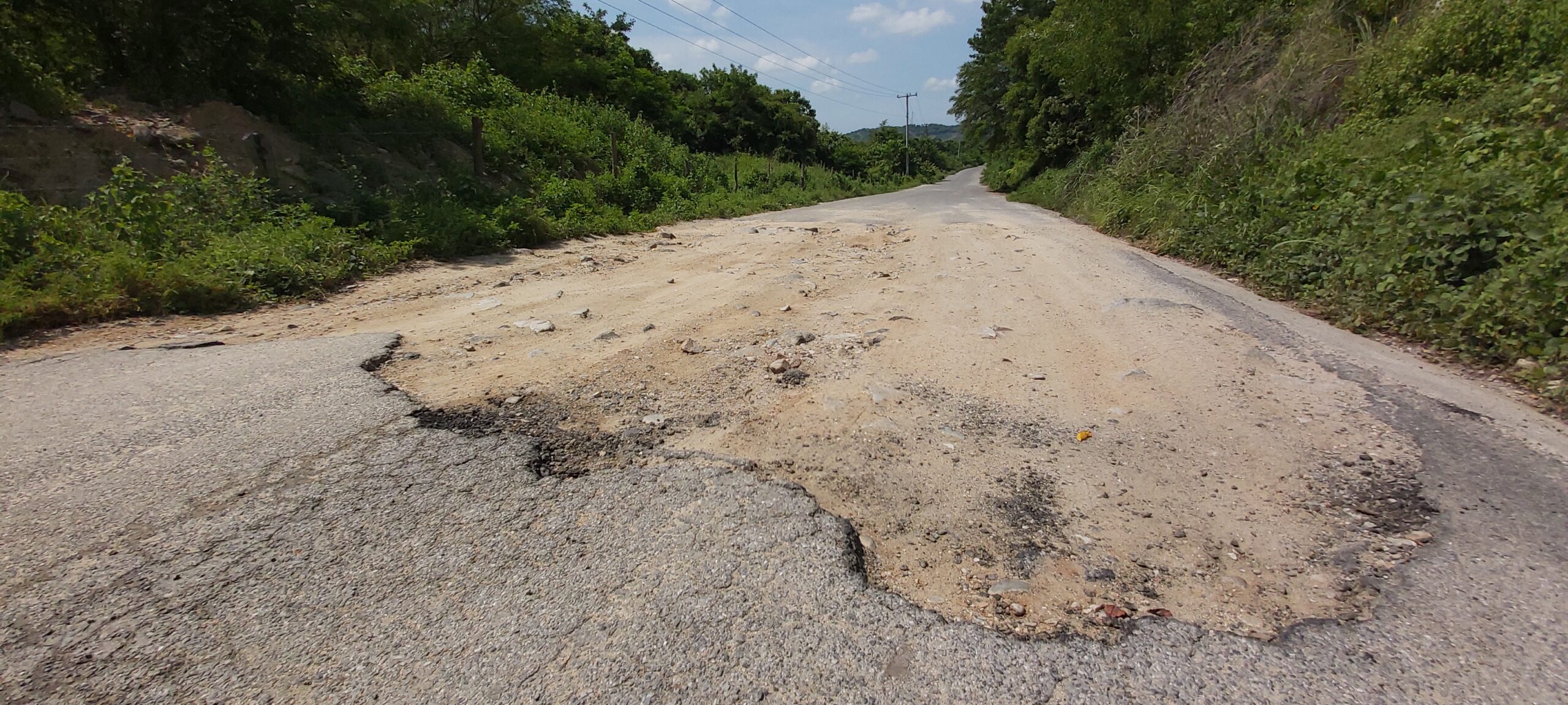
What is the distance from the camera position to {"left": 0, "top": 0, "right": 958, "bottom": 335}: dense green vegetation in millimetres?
5324

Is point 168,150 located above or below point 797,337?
above

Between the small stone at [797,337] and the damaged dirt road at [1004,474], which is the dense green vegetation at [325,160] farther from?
the small stone at [797,337]

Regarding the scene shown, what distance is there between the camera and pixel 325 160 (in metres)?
9.30

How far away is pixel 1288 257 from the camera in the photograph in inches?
221

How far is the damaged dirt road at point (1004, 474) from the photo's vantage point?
66.1 inches

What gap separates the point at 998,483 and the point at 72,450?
360 cm

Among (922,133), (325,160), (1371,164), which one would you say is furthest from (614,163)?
(922,133)

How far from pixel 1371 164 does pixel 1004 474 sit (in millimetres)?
5186

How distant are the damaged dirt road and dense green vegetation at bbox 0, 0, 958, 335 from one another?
3.48 ft

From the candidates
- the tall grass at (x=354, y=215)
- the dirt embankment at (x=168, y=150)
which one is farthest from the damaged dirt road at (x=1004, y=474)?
the dirt embankment at (x=168, y=150)

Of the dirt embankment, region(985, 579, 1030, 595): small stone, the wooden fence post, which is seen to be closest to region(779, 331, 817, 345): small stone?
region(985, 579, 1030, 595): small stone

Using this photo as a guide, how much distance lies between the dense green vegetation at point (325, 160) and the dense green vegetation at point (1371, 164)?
825 cm

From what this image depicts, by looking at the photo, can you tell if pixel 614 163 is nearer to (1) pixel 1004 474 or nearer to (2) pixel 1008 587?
(1) pixel 1004 474

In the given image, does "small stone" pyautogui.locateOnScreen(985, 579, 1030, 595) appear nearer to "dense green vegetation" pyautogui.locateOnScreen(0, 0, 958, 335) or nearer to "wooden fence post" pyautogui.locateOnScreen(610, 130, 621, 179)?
"dense green vegetation" pyautogui.locateOnScreen(0, 0, 958, 335)
